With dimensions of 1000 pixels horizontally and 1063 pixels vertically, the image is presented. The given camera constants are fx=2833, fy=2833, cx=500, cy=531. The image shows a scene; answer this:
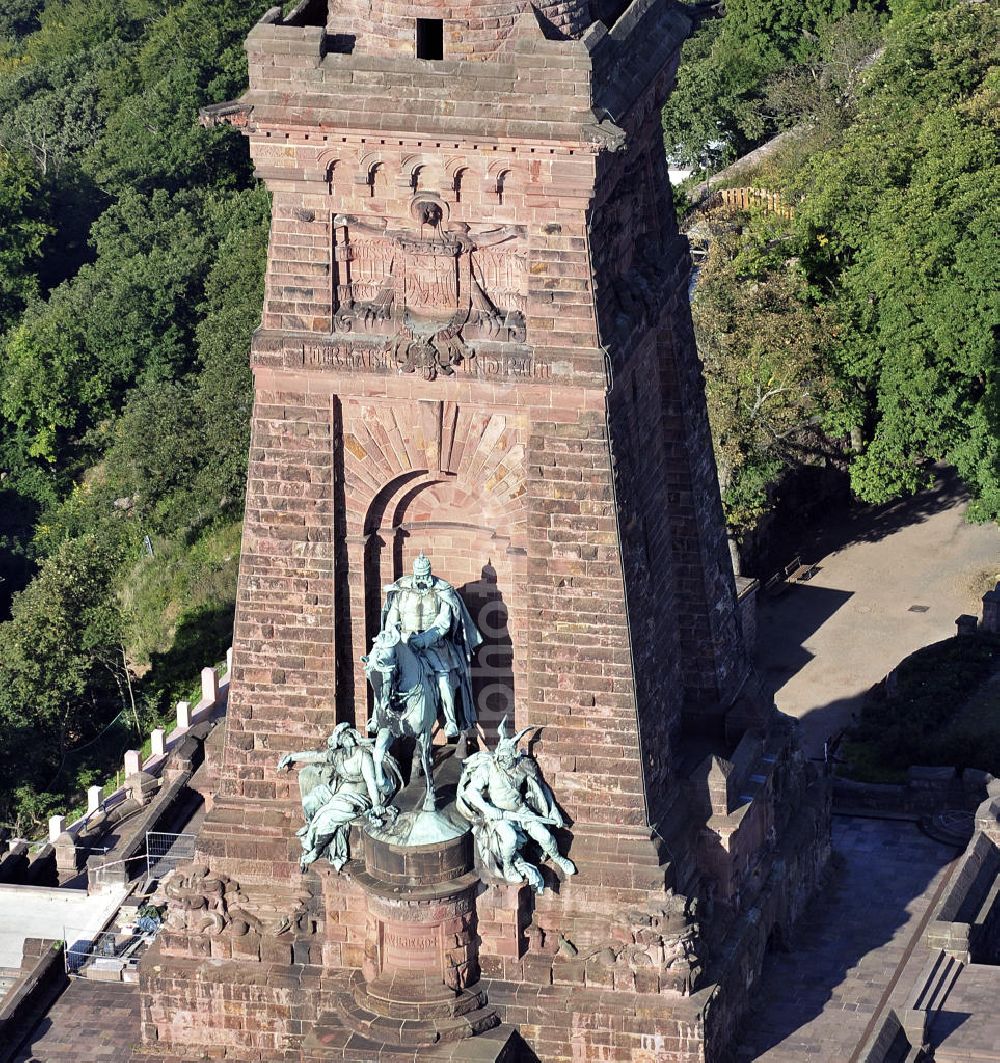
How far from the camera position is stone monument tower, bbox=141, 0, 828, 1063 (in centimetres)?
4391

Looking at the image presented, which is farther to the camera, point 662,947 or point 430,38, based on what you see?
point 662,947

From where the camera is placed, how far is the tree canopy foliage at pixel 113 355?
286ft

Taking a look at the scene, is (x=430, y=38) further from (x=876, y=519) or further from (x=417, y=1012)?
(x=876, y=519)

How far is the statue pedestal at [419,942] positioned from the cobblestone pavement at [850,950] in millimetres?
5190

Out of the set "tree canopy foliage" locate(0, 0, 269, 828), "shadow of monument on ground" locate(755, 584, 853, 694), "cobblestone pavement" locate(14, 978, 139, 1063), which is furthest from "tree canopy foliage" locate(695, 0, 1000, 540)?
"cobblestone pavement" locate(14, 978, 139, 1063)

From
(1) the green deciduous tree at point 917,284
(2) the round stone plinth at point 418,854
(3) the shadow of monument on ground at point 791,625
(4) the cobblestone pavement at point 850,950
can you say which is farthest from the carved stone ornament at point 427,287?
(1) the green deciduous tree at point 917,284

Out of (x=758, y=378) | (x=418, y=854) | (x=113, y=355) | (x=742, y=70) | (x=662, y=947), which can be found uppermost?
(x=742, y=70)

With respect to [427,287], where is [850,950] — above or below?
below

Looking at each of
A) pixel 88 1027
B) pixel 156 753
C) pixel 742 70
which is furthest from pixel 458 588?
pixel 742 70

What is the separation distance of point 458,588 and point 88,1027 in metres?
10.2

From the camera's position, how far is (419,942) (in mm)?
45438

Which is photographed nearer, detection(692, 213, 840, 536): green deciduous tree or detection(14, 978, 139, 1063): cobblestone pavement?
detection(14, 978, 139, 1063): cobblestone pavement

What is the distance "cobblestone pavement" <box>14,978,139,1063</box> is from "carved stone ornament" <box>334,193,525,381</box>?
41.6ft

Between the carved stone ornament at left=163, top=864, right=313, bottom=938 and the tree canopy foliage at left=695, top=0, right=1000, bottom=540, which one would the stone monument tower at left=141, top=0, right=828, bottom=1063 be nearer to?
the carved stone ornament at left=163, top=864, right=313, bottom=938
